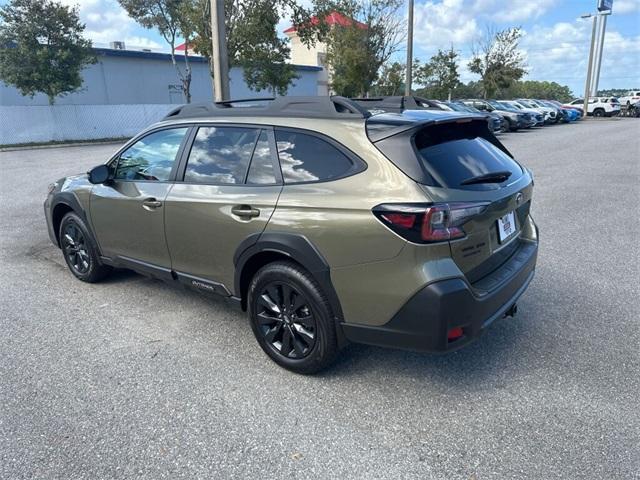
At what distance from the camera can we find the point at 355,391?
298 centimetres

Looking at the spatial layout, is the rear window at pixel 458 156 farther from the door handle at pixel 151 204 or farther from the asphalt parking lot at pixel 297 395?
the door handle at pixel 151 204

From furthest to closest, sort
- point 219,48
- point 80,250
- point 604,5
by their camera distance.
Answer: point 604,5
point 219,48
point 80,250

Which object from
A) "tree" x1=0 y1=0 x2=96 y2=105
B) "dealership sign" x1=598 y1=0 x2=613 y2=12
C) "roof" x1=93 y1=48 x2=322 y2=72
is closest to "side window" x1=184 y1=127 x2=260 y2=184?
"tree" x1=0 y1=0 x2=96 y2=105

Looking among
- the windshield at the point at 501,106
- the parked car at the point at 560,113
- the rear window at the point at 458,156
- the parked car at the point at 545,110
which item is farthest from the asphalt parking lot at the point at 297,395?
the parked car at the point at 560,113

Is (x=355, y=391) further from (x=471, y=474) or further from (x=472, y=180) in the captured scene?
(x=472, y=180)

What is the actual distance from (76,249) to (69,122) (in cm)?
2075

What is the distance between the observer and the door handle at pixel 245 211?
3.08 meters

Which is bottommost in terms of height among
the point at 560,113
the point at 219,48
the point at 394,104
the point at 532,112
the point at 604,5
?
the point at 560,113

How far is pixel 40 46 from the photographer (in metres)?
20.0

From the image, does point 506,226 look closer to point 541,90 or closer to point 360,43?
point 360,43

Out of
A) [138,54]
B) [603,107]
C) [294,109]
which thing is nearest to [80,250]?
[294,109]

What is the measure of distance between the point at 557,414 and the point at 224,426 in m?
1.88

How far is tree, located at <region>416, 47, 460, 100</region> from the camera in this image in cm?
3366

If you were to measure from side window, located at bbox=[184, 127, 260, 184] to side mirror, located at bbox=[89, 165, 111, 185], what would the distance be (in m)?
1.01
